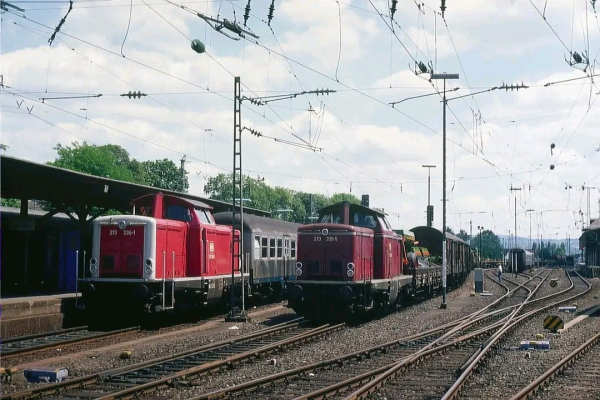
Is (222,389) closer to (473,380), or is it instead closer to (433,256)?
(473,380)

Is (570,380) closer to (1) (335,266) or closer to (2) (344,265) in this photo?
(2) (344,265)

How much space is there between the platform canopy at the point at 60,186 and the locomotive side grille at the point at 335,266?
721cm

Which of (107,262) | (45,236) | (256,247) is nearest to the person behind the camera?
(107,262)

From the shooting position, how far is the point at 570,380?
13898 millimetres

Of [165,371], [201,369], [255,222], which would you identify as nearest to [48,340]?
[165,371]

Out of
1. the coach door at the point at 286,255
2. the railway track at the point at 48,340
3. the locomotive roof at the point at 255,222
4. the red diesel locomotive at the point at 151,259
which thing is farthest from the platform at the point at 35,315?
the coach door at the point at 286,255

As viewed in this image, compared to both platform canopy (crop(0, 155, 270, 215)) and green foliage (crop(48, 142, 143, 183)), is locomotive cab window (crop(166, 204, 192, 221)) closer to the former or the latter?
platform canopy (crop(0, 155, 270, 215))

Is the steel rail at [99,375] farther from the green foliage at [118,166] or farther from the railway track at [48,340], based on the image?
the green foliage at [118,166]

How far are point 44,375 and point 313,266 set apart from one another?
11400 millimetres

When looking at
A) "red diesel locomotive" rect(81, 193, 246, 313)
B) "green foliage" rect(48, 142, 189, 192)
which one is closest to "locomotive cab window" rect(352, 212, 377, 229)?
"red diesel locomotive" rect(81, 193, 246, 313)

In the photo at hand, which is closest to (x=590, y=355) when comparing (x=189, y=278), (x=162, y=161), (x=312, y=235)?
(x=312, y=235)

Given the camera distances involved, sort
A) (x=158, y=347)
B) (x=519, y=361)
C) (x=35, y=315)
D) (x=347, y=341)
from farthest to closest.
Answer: (x=35, y=315)
(x=347, y=341)
(x=158, y=347)
(x=519, y=361)

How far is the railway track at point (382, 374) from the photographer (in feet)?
39.7

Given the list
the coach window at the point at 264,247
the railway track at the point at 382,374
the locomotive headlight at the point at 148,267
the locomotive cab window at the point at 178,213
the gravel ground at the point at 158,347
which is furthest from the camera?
the coach window at the point at 264,247
